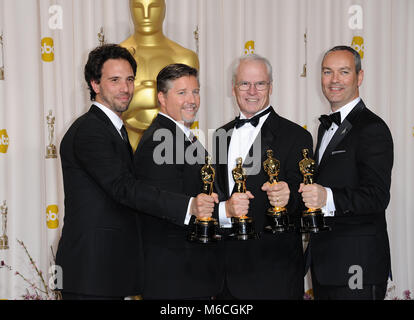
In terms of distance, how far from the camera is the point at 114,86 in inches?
79.4

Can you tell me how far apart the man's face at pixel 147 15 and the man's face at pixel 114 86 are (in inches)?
28.9

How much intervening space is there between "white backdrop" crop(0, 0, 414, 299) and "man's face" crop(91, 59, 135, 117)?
3.88ft

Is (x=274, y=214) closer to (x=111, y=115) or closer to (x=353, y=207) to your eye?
(x=353, y=207)

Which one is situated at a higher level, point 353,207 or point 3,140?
point 3,140

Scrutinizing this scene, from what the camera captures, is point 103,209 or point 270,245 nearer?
point 103,209

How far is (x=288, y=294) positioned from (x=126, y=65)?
3.78ft

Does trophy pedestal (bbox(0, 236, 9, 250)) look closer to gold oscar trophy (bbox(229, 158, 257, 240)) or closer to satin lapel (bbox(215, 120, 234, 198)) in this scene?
satin lapel (bbox(215, 120, 234, 198))

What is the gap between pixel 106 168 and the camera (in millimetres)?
1864

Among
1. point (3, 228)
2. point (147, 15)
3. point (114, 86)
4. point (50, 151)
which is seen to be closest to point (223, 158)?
point (114, 86)

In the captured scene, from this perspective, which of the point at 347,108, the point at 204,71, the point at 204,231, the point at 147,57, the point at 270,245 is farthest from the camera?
the point at 204,71

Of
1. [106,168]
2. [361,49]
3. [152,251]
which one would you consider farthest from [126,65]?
[361,49]

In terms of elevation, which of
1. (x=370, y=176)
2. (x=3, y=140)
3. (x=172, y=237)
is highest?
(x=3, y=140)

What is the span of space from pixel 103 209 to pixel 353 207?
947mm
